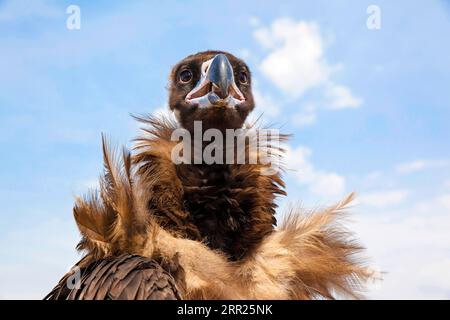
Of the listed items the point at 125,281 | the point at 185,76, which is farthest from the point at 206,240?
the point at 185,76

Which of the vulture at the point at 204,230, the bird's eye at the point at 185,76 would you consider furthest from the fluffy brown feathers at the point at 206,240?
the bird's eye at the point at 185,76

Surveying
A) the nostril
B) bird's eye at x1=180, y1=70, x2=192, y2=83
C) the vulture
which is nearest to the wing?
the vulture

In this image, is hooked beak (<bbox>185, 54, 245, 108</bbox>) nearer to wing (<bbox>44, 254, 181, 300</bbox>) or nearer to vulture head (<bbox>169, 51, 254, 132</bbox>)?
vulture head (<bbox>169, 51, 254, 132</bbox>)

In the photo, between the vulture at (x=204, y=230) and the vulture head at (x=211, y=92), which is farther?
the vulture head at (x=211, y=92)

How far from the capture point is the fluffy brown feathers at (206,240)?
6.38 m

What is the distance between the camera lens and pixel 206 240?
263 inches

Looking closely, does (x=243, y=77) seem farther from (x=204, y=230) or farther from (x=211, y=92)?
(x=204, y=230)

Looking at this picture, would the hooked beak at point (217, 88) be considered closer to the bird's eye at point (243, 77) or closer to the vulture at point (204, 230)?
the vulture at point (204, 230)

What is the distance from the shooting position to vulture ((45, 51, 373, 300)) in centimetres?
627

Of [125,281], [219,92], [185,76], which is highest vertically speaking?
[185,76]

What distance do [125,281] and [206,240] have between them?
103cm

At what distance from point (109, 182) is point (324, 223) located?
7.17 feet
